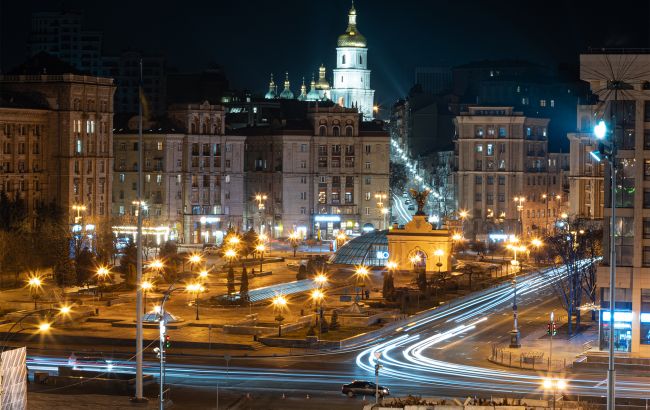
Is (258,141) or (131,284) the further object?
(258,141)

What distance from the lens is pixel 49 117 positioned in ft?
444

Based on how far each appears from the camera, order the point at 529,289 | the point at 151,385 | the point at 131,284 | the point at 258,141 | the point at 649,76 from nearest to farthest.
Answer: the point at 151,385, the point at 649,76, the point at 131,284, the point at 529,289, the point at 258,141

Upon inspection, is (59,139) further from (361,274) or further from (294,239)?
(361,274)

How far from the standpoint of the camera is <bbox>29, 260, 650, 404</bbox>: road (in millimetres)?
63406

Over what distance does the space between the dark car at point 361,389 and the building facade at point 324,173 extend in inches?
4046

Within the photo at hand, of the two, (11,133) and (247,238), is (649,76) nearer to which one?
(247,238)

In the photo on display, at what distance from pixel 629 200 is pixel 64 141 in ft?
241

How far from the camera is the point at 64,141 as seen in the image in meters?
136

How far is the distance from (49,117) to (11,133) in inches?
178

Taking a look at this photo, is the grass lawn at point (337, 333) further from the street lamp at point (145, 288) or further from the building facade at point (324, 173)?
the building facade at point (324, 173)

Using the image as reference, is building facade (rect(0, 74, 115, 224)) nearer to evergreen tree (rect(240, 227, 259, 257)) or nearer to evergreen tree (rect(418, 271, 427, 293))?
evergreen tree (rect(240, 227, 259, 257))

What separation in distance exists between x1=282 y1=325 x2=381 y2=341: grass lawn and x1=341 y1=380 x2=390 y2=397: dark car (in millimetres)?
15961

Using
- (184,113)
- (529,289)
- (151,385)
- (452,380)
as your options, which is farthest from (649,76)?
(184,113)

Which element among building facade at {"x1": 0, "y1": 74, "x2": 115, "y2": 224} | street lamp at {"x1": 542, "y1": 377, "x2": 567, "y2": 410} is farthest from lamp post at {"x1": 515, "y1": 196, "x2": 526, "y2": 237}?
street lamp at {"x1": 542, "y1": 377, "x2": 567, "y2": 410}
